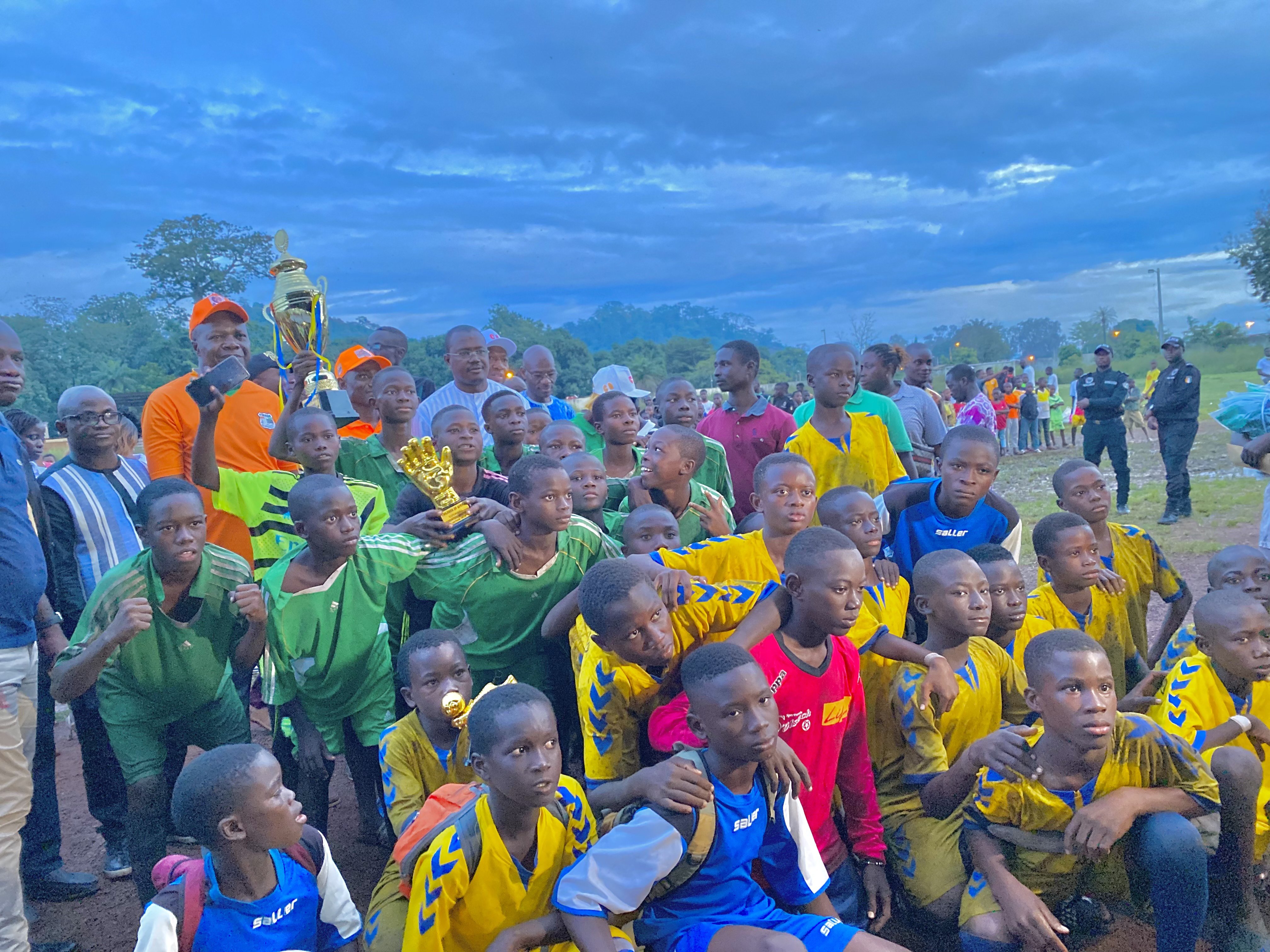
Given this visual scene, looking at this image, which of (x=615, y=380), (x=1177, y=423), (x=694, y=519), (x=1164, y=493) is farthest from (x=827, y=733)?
(x=1164, y=493)

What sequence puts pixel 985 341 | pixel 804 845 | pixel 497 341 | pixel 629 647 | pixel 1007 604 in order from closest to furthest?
pixel 804 845
pixel 629 647
pixel 1007 604
pixel 497 341
pixel 985 341

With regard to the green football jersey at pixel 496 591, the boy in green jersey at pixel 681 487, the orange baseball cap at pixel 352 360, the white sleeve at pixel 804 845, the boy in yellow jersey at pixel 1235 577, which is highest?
the orange baseball cap at pixel 352 360

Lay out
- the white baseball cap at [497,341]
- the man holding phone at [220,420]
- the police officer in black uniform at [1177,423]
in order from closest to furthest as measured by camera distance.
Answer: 1. the man holding phone at [220,420]
2. the white baseball cap at [497,341]
3. the police officer in black uniform at [1177,423]

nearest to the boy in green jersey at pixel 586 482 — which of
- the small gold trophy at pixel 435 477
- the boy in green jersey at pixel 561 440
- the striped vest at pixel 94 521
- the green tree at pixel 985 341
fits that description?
the boy in green jersey at pixel 561 440

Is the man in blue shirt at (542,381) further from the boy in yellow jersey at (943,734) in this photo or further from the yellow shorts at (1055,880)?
the yellow shorts at (1055,880)

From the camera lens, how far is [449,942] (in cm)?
254

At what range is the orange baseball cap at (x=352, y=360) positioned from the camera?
5930 millimetres

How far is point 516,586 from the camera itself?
3.84m

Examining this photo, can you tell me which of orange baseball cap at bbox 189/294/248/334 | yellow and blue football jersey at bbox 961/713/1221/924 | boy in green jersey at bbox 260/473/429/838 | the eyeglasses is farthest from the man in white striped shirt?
yellow and blue football jersey at bbox 961/713/1221/924

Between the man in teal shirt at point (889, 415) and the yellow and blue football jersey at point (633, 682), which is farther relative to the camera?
the man in teal shirt at point (889, 415)

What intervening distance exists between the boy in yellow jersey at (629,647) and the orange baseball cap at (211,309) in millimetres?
3057

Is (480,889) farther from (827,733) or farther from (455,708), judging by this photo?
(827,733)

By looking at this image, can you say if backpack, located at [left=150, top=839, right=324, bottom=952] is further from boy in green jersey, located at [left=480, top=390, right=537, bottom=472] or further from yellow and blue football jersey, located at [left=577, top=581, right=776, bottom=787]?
boy in green jersey, located at [left=480, top=390, right=537, bottom=472]

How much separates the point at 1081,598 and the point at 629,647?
2271 mm
